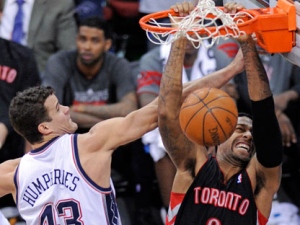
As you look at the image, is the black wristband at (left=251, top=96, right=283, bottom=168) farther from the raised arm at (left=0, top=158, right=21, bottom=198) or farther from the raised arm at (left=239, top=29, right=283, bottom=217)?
the raised arm at (left=0, top=158, right=21, bottom=198)

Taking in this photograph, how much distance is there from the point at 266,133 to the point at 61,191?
4.35 feet

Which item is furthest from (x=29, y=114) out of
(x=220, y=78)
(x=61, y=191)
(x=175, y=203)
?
(x=220, y=78)

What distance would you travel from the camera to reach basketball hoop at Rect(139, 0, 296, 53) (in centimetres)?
510

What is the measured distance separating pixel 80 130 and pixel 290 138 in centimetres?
192

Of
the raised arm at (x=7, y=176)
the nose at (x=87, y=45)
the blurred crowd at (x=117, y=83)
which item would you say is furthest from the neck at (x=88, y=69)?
the raised arm at (x=7, y=176)

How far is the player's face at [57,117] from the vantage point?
18.2 ft

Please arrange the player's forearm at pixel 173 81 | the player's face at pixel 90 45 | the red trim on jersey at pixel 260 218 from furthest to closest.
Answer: the player's face at pixel 90 45
the red trim on jersey at pixel 260 218
the player's forearm at pixel 173 81

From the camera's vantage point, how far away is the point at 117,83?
7.93 metres

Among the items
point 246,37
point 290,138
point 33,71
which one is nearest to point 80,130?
point 33,71

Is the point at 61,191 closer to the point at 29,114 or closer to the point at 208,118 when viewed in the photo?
the point at 29,114

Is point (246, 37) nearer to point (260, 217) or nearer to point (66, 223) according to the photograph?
point (260, 217)

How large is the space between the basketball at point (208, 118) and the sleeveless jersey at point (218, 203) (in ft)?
1.33

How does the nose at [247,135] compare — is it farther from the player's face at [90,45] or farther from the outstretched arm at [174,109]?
the player's face at [90,45]

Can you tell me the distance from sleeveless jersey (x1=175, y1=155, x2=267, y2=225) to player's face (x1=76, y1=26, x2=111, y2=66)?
2.71 meters
